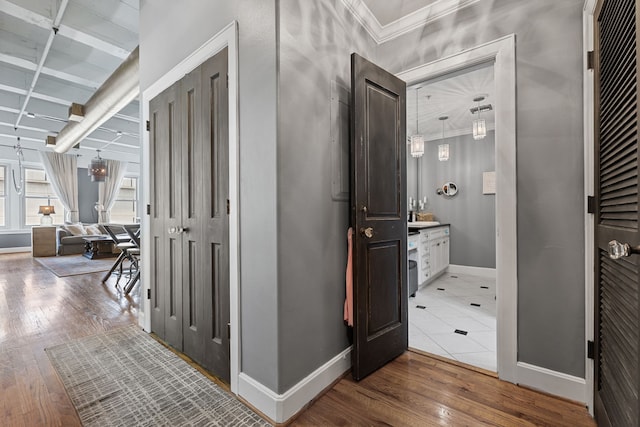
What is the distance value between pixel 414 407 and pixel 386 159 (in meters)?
1.56

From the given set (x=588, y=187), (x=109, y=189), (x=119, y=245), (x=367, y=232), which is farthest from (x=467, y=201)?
(x=109, y=189)

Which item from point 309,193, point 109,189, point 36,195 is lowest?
point 309,193

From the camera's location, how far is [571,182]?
1.65 metres

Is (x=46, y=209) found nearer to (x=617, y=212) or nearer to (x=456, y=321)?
(x=456, y=321)

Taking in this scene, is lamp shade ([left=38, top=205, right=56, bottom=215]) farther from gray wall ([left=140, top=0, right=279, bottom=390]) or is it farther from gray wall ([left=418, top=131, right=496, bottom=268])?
gray wall ([left=418, top=131, right=496, bottom=268])

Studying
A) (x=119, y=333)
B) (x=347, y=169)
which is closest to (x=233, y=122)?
(x=347, y=169)

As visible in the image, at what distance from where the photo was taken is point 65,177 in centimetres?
824

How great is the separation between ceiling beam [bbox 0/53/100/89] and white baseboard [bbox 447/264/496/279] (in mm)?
6773

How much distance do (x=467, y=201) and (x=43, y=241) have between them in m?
10.1

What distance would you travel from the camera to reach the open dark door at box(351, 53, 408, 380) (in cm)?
183

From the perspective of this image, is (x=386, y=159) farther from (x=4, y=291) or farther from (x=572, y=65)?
(x=4, y=291)

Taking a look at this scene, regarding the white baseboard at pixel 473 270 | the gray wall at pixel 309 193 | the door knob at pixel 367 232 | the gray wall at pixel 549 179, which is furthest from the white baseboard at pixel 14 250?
the gray wall at pixel 549 179

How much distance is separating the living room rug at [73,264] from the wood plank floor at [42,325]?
277mm

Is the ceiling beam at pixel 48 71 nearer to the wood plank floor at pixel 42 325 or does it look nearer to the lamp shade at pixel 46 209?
the wood plank floor at pixel 42 325
